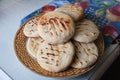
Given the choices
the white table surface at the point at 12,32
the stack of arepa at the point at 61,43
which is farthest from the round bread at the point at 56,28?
the white table surface at the point at 12,32

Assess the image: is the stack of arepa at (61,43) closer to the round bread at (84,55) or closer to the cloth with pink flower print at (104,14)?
the round bread at (84,55)

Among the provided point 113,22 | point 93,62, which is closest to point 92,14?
point 113,22

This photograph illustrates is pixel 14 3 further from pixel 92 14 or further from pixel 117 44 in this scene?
pixel 117 44

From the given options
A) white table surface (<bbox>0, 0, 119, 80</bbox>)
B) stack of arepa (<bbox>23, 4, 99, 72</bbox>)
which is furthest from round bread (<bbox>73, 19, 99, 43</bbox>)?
white table surface (<bbox>0, 0, 119, 80</bbox>)

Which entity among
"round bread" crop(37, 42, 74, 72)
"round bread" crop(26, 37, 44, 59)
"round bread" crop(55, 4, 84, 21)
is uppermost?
"round bread" crop(55, 4, 84, 21)

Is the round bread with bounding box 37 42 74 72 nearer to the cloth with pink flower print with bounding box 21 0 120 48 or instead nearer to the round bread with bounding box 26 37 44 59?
the round bread with bounding box 26 37 44 59

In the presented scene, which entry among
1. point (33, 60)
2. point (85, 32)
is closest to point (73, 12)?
point (85, 32)
